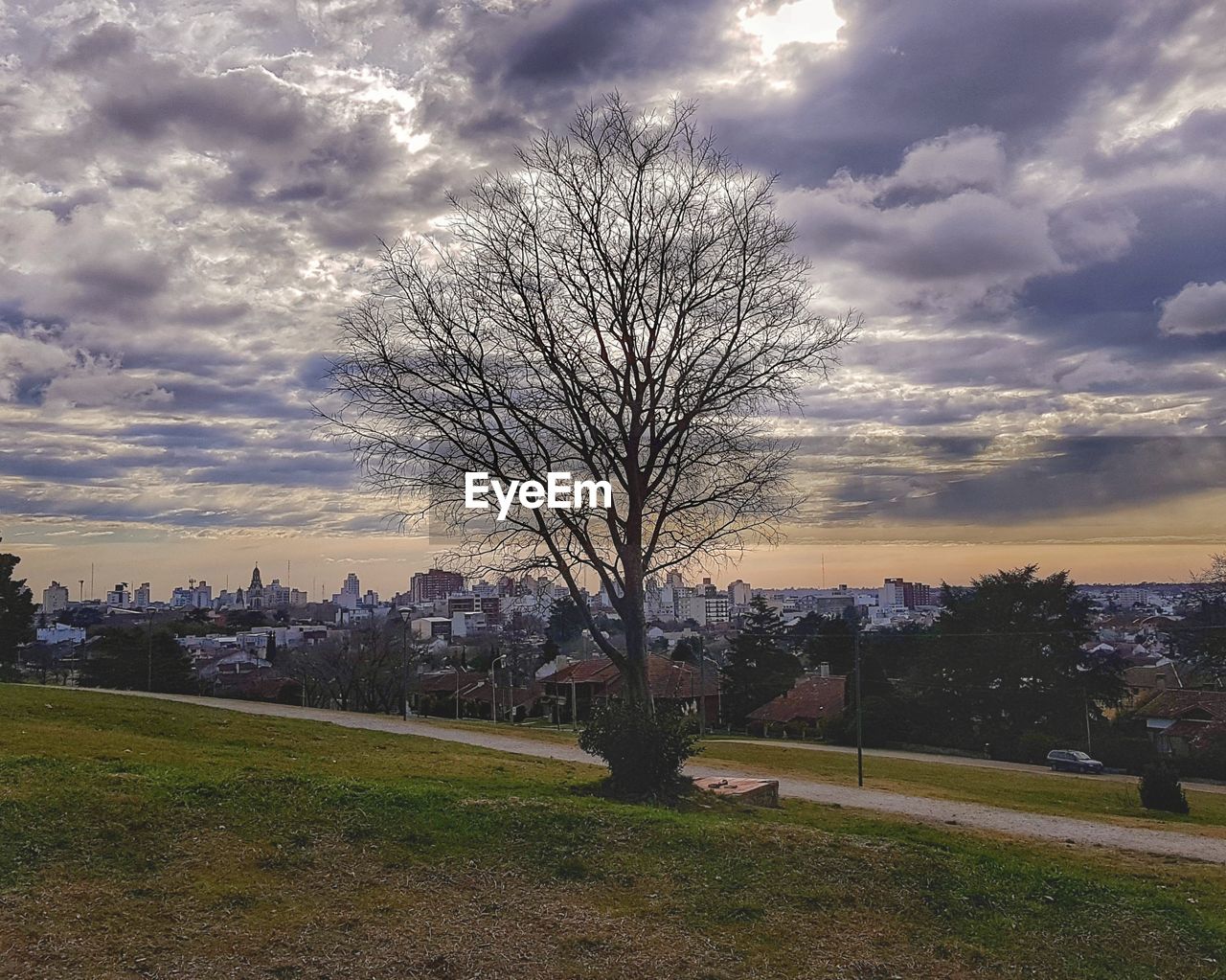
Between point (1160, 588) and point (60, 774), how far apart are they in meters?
67.3

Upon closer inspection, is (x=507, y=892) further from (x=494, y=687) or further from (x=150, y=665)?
(x=150, y=665)

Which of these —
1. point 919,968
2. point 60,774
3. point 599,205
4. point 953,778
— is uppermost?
point 599,205

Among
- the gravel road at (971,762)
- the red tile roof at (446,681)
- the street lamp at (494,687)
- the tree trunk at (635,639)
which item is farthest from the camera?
the red tile roof at (446,681)

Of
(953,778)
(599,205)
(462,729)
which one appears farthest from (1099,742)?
(599,205)

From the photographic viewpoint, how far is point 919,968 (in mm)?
6066

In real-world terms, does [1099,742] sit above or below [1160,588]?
below

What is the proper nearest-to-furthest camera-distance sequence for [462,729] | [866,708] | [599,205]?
[599,205], [462,729], [866,708]

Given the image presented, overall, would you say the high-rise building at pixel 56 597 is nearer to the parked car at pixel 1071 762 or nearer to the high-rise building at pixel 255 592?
the high-rise building at pixel 255 592

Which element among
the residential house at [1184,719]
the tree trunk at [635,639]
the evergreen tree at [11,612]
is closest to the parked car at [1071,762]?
the residential house at [1184,719]

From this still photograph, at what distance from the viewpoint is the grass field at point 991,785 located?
58.5 ft

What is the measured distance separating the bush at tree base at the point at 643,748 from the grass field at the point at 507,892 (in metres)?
1.04

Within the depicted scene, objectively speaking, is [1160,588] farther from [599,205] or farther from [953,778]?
[599,205]

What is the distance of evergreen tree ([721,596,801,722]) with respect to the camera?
4175cm

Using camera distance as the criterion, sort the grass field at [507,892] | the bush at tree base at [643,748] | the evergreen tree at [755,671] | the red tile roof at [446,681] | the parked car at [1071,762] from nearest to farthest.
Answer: the grass field at [507,892] → the bush at tree base at [643,748] → the parked car at [1071,762] → the evergreen tree at [755,671] → the red tile roof at [446,681]
